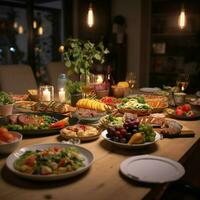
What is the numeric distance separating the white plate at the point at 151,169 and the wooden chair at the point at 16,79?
210 cm

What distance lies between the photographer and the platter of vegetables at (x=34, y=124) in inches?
61.4

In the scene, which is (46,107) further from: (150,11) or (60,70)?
(150,11)

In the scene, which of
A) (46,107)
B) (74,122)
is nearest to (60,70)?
(46,107)

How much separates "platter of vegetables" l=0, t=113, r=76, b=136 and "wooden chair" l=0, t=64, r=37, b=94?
1.39 metres

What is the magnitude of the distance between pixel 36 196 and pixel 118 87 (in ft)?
5.40

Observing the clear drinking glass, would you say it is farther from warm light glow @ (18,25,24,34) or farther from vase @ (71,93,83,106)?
warm light glow @ (18,25,24,34)

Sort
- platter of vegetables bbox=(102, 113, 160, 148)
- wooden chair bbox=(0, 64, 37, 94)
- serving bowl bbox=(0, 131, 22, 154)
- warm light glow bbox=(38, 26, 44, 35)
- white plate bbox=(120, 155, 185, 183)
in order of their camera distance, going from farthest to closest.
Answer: warm light glow bbox=(38, 26, 44, 35) → wooden chair bbox=(0, 64, 37, 94) → platter of vegetables bbox=(102, 113, 160, 148) → serving bowl bbox=(0, 131, 22, 154) → white plate bbox=(120, 155, 185, 183)

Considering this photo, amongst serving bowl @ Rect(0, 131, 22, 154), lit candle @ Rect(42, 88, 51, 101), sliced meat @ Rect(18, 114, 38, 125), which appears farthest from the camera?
lit candle @ Rect(42, 88, 51, 101)

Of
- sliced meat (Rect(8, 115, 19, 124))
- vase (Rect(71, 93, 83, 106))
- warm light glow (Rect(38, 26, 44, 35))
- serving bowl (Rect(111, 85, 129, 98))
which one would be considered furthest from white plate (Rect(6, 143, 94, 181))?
warm light glow (Rect(38, 26, 44, 35))

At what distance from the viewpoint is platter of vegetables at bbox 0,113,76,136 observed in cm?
156

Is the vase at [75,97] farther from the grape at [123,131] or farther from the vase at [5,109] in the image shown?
the grape at [123,131]

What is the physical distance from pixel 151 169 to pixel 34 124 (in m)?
0.72

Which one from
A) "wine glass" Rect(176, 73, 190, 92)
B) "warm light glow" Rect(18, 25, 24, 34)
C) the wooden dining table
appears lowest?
the wooden dining table

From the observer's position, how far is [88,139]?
1490 mm
